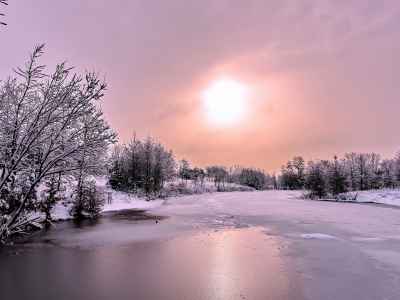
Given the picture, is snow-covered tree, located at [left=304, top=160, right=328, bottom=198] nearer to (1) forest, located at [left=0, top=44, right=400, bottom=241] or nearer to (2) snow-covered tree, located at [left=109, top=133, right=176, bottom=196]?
(1) forest, located at [left=0, top=44, right=400, bottom=241]

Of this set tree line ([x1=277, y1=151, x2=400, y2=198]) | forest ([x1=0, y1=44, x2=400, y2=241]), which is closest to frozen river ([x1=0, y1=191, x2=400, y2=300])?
forest ([x1=0, y1=44, x2=400, y2=241])

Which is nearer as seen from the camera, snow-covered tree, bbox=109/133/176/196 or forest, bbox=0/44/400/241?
forest, bbox=0/44/400/241

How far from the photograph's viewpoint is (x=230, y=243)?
9.13m

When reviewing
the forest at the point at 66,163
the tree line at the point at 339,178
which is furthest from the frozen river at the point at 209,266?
the tree line at the point at 339,178

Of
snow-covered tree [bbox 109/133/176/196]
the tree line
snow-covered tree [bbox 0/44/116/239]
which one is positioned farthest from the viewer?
snow-covered tree [bbox 109/133/176/196]

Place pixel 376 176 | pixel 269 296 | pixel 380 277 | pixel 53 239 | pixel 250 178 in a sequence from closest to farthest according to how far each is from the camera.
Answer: pixel 269 296, pixel 380 277, pixel 53 239, pixel 376 176, pixel 250 178

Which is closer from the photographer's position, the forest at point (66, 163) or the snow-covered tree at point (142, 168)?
the forest at point (66, 163)

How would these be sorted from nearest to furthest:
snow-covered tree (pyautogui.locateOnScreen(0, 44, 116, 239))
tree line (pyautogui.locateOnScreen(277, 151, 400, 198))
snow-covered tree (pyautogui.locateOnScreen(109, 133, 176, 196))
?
snow-covered tree (pyautogui.locateOnScreen(0, 44, 116, 239)), tree line (pyautogui.locateOnScreen(277, 151, 400, 198)), snow-covered tree (pyautogui.locateOnScreen(109, 133, 176, 196))

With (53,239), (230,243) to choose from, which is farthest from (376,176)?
(53,239)

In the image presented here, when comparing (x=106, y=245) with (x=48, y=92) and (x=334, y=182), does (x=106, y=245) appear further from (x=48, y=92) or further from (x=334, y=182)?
(x=334, y=182)

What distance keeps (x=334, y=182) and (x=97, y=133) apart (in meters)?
40.4

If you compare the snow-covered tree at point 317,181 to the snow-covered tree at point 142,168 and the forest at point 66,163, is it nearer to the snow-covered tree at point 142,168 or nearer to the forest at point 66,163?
the forest at point 66,163

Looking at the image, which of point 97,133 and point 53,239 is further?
point 53,239

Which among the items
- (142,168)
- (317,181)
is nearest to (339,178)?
(317,181)
